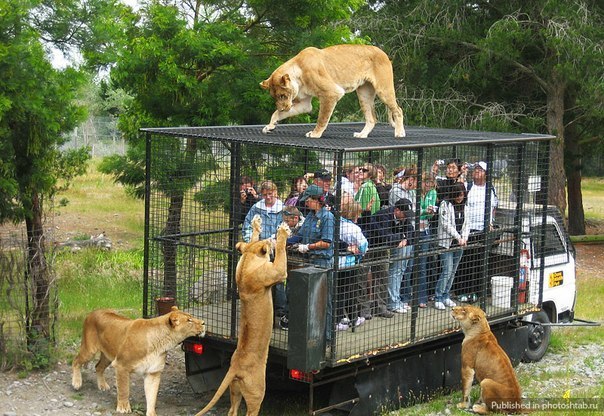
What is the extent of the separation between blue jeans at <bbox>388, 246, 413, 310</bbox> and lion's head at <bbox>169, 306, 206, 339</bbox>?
1792 millimetres

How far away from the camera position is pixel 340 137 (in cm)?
913

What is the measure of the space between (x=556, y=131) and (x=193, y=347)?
1360 centimetres

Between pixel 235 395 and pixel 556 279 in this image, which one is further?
pixel 556 279

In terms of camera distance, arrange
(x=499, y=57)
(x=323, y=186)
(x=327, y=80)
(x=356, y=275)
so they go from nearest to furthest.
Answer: (x=356, y=275) → (x=323, y=186) → (x=327, y=80) → (x=499, y=57)

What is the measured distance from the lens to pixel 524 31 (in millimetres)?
19453

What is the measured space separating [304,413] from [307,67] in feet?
10.6

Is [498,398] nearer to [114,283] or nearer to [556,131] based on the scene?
[114,283]

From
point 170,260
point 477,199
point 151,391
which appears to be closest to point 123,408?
point 151,391

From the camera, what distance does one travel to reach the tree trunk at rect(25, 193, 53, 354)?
32.1ft

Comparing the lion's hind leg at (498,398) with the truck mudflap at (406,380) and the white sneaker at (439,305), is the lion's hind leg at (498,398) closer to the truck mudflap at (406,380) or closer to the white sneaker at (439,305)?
the truck mudflap at (406,380)

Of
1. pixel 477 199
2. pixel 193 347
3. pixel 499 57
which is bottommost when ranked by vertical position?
pixel 193 347

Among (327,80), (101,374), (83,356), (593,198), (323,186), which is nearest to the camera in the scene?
(323,186)


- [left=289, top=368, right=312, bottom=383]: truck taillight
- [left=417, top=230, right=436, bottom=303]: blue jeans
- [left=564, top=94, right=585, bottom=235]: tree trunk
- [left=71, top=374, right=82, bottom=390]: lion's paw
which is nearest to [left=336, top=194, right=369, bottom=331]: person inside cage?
[left=289, top=368, right=312, bottom=383]: truck taillight

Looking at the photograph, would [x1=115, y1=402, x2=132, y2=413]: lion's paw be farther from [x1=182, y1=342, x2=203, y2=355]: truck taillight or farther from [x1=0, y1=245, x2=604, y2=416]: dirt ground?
[x1=182, y1=342, x2=203, y2=355]: truck taillight
